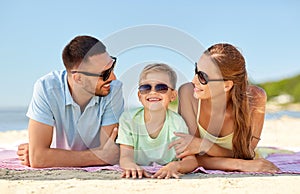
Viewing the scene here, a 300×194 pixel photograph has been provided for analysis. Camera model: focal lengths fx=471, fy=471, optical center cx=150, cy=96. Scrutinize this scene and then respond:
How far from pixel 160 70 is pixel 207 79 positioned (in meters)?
0.38

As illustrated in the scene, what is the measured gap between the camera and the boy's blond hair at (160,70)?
3450 millimetres

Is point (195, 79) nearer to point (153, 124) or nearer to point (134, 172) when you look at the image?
point (153, 124)

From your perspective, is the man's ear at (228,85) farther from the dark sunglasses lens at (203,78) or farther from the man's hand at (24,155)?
the man's hand at (24,155)

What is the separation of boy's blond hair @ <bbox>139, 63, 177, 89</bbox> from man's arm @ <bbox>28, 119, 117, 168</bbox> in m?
0.52

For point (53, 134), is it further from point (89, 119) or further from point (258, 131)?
point (258, 131)

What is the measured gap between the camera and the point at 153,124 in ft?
11.6

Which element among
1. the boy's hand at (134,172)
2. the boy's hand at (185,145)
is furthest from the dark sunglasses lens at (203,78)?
the boy's hand at (134,172)

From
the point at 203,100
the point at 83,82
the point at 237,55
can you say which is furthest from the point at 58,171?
the point at 237,55

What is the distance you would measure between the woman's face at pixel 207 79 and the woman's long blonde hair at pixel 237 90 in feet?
0.14

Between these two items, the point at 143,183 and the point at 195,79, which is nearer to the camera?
the point at 143,183

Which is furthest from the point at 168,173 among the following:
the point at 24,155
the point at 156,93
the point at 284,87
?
the point at 284,87

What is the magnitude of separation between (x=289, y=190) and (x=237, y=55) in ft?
4.08

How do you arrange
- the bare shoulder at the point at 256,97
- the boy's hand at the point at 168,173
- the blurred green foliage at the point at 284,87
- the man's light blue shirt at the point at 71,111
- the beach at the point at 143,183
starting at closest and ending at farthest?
the beach at the point at 143,183 < the boy's hand at the point at 168,173 < the man's light blue shirt at the point at 71,111 < the bare shoulder at the point at 256,97 < the blurred green foliage at the point at 284,87

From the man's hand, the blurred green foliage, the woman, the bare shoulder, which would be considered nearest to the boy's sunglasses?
the woman
